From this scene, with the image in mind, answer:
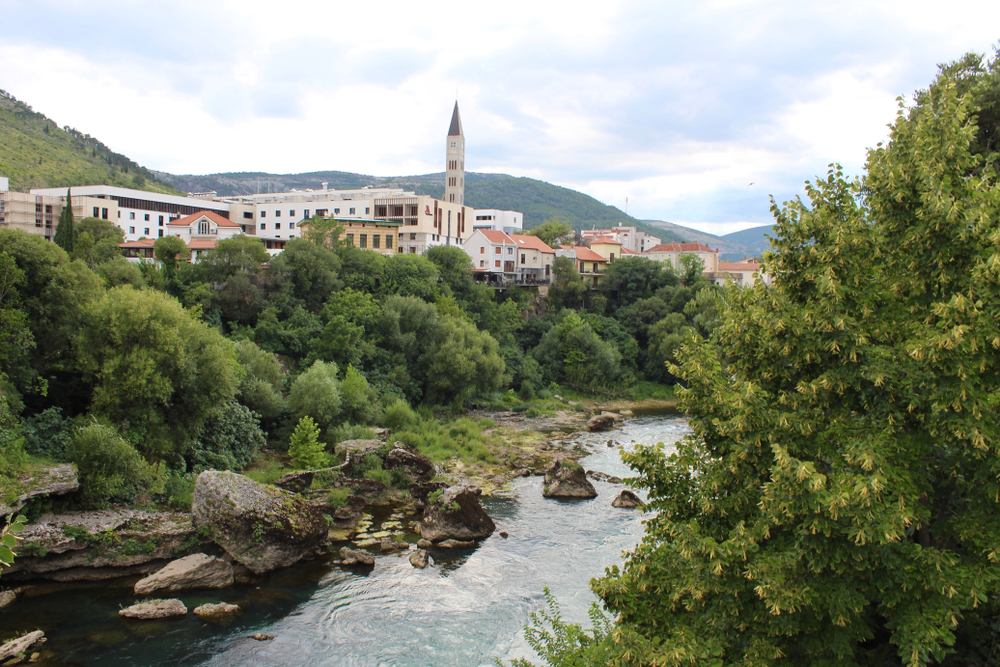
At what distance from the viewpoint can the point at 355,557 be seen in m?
20.9

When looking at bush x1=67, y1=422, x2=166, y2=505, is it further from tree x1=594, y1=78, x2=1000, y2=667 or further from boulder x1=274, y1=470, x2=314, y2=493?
tree x1=594, y1=78, x2=1000, y2=667

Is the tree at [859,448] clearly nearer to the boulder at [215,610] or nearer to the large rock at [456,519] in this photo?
the boulder at [215,610]

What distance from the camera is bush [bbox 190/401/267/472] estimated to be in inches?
1024

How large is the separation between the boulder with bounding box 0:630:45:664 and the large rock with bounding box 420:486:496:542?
11393mm

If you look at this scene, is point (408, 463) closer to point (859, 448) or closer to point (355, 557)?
point (355, 557)

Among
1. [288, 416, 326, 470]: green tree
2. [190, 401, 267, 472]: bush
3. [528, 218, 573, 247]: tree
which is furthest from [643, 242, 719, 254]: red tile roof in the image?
[190, 401, 267, 472]: bush

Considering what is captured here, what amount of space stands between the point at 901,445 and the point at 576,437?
3242cm

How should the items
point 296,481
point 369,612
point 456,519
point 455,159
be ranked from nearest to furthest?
point 369,612, point 456,519, point 296,481, point 455,159

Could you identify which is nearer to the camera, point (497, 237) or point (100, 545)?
point (100, 545)

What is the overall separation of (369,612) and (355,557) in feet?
11.2

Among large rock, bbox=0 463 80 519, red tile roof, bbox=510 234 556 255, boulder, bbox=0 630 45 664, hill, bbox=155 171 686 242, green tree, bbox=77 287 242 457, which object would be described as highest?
hill, bbox=155 171 686 242

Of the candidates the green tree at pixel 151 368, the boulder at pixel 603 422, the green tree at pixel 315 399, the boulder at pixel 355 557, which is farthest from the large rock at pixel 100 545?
the boulder at pixel 603 422

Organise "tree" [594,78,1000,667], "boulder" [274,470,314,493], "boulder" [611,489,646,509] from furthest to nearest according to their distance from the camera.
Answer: "boulder" [611,489,646,509] → "boulder" [274,470,314,493] → "tree" [594,78,1000,667]

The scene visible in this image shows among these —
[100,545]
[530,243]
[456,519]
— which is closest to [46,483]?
[100,545]
